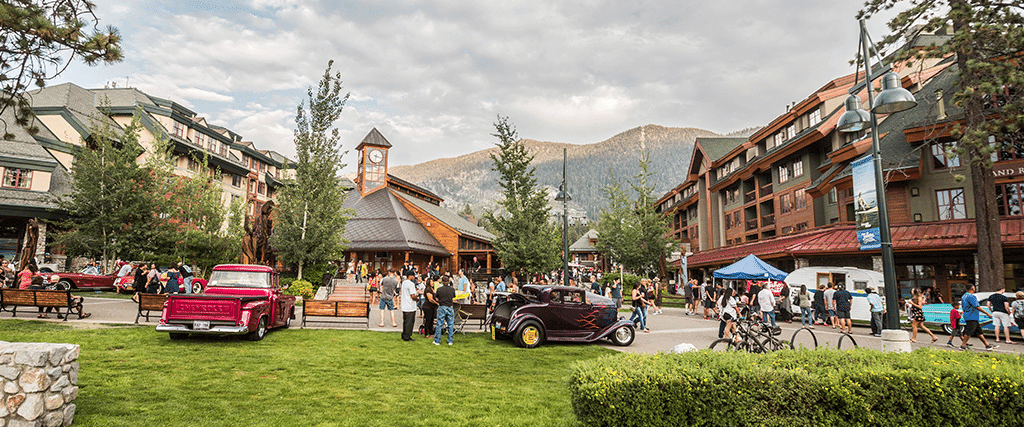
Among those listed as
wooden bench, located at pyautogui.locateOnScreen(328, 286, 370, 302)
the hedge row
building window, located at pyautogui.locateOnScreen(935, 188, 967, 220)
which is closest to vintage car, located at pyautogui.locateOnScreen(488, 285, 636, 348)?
the hedge row

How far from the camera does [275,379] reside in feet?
25.5

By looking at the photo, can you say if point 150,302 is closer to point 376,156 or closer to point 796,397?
point 796,397

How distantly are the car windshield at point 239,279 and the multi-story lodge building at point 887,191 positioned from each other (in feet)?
52.9

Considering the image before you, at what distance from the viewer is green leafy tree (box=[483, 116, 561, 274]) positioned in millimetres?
28172

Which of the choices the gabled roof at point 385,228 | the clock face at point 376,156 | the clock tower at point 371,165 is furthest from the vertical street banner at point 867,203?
the clock face at point 376,156

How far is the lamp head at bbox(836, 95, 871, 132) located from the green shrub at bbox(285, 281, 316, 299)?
71.0 ft

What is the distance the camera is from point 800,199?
3356 centimetres

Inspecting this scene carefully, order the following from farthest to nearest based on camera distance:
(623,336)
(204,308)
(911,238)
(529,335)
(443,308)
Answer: (911,238)
(623,336)
(529,335)
(443,308)
(204,308)

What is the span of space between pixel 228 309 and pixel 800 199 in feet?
112

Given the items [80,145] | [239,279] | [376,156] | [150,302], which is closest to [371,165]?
[376,156]

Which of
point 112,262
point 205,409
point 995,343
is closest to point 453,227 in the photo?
point 112,262

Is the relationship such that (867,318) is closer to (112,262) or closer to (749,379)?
(749,379)

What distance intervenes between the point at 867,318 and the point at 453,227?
36.0 metres

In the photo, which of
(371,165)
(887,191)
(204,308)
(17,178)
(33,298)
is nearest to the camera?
(204,308)
